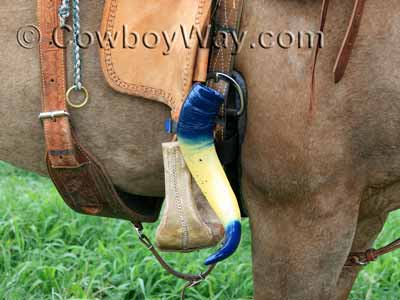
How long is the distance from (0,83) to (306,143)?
39.8 inches

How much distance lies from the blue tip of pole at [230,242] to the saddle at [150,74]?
0.04 ft

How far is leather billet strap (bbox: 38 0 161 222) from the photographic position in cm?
225

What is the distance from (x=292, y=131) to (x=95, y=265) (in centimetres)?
185

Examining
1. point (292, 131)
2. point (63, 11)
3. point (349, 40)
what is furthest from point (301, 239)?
point (63, 11)

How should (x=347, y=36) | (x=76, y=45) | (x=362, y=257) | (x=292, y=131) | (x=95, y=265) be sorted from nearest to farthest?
1. (x=347, y=36)
2. (x=292, y=131)
3. (x=76, y=45)
4. (x=362, y=257)
5. (x=95, y=265)

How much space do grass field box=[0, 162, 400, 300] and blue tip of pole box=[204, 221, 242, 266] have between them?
1295 millimetres

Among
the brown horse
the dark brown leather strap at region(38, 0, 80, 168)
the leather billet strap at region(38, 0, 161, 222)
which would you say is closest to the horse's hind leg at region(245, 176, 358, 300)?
the brown horse

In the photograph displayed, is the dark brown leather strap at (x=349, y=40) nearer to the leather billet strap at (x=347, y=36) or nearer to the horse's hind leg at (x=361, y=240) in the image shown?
the leather billet strap at (x=347, y=36)

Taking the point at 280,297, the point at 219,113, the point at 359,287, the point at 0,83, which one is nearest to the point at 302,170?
the point at 219,113

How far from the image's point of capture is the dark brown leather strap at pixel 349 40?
74.5 inches

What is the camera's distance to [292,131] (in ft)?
6.60

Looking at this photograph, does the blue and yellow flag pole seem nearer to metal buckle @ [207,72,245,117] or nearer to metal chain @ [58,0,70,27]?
metal buckle @ [207,72,245,117]

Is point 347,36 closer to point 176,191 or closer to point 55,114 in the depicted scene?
point 176,191

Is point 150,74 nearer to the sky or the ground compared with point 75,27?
nearer to the ground
